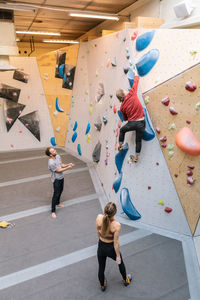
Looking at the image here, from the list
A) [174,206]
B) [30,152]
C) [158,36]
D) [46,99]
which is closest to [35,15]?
[46,99]

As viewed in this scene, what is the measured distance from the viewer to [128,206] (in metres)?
3.93

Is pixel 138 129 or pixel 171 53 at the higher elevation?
pixel 171 53

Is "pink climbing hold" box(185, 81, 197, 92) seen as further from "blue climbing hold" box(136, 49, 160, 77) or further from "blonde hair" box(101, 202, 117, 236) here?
"blonde hair" box(101, 202, 117, 236)

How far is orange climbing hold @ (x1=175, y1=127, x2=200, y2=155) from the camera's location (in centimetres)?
291

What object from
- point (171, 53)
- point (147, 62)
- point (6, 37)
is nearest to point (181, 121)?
point (171, 53)

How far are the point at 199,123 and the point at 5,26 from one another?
211 inches

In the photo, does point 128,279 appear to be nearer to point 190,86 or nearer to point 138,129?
point 138,129

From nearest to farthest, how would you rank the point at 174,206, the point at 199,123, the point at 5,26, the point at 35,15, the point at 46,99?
the point at 199,123 < the point at 174,206 < the point at 5,26 < the point at 35,15 < the point at 46,99

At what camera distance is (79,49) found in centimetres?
681

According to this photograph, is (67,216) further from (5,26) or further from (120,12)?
(120,12)

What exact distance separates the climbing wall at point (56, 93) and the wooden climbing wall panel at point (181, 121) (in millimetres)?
4574

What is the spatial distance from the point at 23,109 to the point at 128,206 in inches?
209

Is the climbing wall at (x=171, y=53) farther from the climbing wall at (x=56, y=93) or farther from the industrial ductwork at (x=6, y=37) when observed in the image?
the climbing wall at (x=56, y=93)

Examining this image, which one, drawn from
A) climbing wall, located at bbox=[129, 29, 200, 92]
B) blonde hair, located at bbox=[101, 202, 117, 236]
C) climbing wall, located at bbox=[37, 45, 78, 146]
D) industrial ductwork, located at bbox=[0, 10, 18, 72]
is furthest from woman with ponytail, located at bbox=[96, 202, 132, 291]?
climbing wall, located at bbox=[37, 45, 78, 146]
